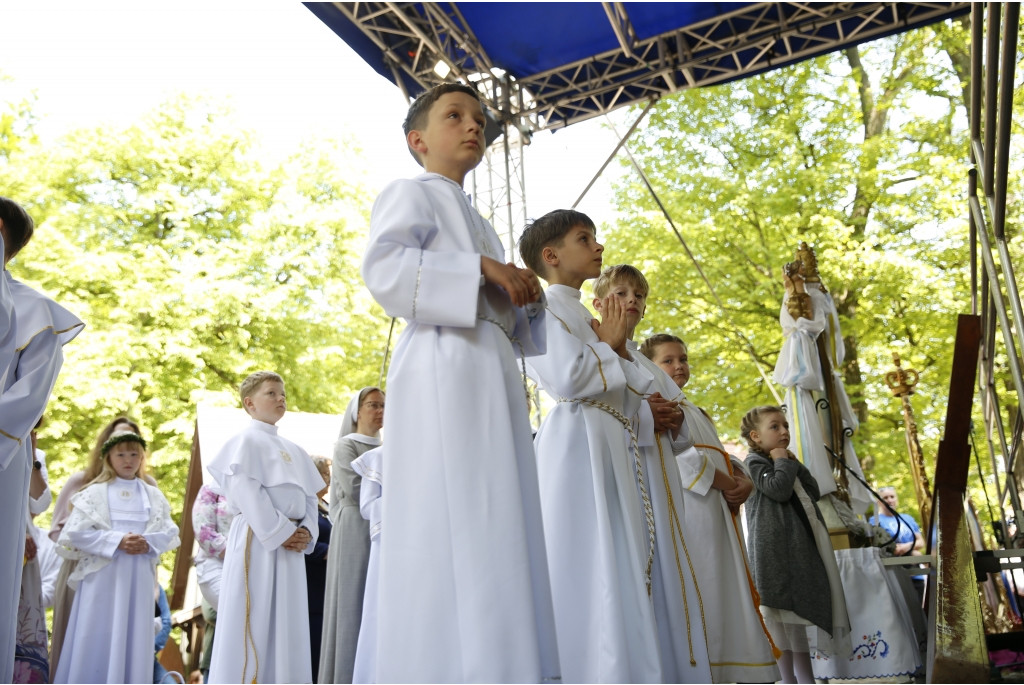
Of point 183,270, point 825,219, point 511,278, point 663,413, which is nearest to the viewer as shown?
point 511,278

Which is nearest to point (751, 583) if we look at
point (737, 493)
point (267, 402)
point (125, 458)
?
point (737, 493)

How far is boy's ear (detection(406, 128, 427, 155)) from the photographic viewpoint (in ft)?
9.78

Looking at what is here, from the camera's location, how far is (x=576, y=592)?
2926 mm

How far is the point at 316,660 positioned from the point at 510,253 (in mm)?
4551

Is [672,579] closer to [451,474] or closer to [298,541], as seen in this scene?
[451,474]

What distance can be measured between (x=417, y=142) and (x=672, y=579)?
66.7 inches

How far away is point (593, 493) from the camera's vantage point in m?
3.07

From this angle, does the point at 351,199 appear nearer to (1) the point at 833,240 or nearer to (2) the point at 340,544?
(1) the point at 833,240

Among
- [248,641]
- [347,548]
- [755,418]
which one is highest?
[755,418]

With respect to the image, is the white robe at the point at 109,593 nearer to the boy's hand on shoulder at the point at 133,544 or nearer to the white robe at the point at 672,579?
the boy's hand on shoulder at the point at 133,544

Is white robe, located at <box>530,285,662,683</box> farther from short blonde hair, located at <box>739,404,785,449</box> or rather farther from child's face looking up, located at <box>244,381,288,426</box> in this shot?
child's face looking up, located at <box>244,381,288,426</box>

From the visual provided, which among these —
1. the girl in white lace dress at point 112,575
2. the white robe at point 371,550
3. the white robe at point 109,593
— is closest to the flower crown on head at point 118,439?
the girl in white lace dress at point 112,575

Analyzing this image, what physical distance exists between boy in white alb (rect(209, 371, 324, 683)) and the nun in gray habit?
21 centimetres

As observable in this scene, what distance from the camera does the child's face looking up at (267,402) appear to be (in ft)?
18.4
